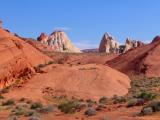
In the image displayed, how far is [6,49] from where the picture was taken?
4453cm

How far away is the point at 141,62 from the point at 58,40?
184 ft

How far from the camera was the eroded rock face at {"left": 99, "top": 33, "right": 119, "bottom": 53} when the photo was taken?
129 m

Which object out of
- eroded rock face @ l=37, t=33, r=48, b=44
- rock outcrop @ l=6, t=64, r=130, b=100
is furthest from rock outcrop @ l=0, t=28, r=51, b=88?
eroded rock face @ l=37, t=33, r=48, b=44

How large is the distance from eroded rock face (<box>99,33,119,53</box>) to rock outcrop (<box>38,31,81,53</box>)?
29.1ft

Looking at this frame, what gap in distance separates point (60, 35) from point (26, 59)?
85112mm

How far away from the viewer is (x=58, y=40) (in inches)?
5069

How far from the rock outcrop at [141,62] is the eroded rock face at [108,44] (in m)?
41.2

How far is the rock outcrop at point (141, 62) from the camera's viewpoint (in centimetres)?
7144

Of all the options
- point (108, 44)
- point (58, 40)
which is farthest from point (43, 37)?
point (108, 44)

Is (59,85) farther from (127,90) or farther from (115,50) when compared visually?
(115,50)

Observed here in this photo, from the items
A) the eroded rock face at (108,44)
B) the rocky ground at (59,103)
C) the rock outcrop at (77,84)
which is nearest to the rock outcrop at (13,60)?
the rocky ground at (59,103)

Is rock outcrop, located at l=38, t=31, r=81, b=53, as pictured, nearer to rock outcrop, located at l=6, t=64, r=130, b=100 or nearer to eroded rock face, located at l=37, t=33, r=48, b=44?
eroded rock face, located at l=37, t=33, r=48, b=44

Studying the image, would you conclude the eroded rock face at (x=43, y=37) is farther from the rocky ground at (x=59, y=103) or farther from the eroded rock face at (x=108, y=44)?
the rocky ground at (x=59, y=103)

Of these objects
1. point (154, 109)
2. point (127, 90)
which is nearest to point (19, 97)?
point (127, 90)
